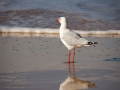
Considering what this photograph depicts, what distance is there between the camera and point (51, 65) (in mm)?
7652

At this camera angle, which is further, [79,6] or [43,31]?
[79,6]

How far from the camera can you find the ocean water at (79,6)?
17130 millimetres

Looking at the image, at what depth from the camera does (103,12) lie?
17812mm

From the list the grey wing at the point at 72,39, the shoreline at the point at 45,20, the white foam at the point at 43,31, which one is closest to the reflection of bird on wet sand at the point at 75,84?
the grey wing at the point at 72,39

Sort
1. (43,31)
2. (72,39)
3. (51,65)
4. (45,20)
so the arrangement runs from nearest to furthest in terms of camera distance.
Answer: (51,65)
(72,39)
(43,31)
(45,20)

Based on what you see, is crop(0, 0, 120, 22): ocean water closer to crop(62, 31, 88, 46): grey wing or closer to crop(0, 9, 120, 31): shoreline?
crop(0, 9, 120, 31): shoreline

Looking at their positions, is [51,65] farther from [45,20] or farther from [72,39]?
[45,20]

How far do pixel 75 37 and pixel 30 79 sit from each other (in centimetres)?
224

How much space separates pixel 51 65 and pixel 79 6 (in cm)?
1097

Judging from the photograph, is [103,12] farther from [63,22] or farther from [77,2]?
[63,22]

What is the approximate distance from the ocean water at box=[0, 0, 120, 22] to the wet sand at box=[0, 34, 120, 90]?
19.7ft

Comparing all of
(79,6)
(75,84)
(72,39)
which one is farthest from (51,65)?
(79,6)

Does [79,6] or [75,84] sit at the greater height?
[79,6]

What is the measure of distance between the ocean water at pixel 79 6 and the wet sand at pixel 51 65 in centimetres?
600
